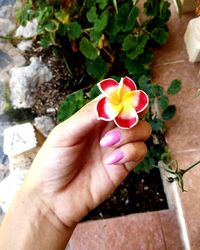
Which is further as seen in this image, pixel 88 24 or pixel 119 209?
pixel 88 24

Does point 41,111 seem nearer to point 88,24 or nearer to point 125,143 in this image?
point 88,24

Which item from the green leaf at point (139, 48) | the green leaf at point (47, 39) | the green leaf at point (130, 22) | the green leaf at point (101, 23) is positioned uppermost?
the green leaf at point (101, 23)

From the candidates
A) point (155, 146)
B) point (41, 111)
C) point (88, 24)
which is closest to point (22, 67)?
point (41, 111)

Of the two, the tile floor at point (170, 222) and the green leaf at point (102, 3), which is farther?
the green leaf at point (102, 3)

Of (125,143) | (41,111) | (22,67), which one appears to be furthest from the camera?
(22,67)

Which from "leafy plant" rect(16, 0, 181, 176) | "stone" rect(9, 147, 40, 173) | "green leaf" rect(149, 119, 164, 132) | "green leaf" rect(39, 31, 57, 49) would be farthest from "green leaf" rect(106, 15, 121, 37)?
"stone" rect(9, 147, 40, 173)

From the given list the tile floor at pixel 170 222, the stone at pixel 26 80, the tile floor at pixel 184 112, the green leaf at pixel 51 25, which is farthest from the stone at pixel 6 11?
the tile floor at pixel 170 222

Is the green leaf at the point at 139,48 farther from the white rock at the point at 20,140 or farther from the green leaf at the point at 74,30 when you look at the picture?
the white rock at the point at 20,140
